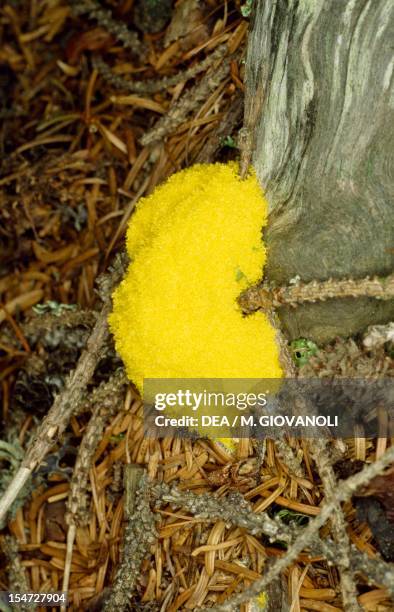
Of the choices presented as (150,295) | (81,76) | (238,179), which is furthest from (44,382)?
(81,76)

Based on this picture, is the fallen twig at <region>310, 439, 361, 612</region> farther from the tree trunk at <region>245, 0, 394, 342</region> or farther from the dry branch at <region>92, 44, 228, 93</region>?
the dry branch at <region>92, 44, 228, 93</region>

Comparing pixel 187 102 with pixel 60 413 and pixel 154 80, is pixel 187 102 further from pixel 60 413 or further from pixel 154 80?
pixel 60 413

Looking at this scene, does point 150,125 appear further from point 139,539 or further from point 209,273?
point 139,539

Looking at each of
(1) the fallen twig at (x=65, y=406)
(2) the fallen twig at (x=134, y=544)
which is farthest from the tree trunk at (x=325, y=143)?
(2) the fallen twig at (x=134, y=544)

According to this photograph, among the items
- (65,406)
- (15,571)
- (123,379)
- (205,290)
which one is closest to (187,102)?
(205,290)

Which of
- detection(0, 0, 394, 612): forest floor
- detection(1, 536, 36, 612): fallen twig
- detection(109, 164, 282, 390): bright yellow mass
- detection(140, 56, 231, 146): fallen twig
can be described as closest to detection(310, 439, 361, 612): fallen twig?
detection(0, 0, 394, 612): forest floor

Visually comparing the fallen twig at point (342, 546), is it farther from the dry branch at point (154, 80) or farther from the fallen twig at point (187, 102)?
the dry branch at point (154, 80)
